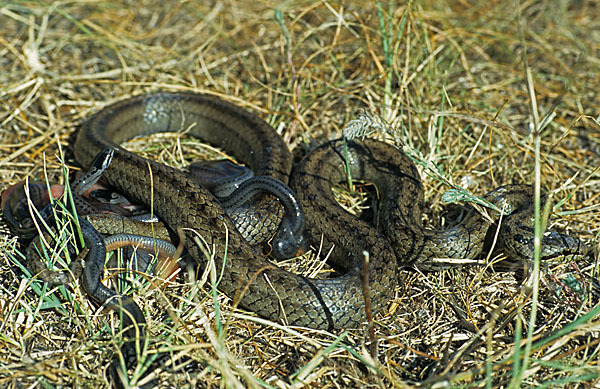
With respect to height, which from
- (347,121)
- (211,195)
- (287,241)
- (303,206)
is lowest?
(287,241)

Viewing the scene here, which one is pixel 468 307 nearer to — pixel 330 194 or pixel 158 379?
pixel 330 194

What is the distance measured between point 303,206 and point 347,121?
1.58 metres

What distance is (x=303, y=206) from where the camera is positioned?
538cm

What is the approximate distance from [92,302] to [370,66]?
14.1 ft

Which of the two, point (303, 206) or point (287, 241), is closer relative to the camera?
point (287, 241)

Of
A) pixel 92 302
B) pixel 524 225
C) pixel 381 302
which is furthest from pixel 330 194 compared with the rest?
pixel 92 302

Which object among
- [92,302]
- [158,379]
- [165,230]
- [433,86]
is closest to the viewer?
[158,379]

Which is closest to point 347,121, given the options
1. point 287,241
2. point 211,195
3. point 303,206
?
point 303,206

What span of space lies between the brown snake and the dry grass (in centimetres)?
22

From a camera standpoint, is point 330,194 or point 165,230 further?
point 330,194

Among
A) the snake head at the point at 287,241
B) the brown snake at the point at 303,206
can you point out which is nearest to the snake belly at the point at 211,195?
the brown snake at the point at 303,206

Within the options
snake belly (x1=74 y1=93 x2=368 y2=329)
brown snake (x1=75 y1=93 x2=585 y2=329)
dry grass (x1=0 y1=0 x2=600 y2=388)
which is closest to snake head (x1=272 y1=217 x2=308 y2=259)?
brown snake (x1=75 y1=93 x2=585 y2=329)

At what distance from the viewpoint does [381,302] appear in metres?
4.47

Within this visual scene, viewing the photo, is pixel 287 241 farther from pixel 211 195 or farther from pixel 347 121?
pixel 347 121
